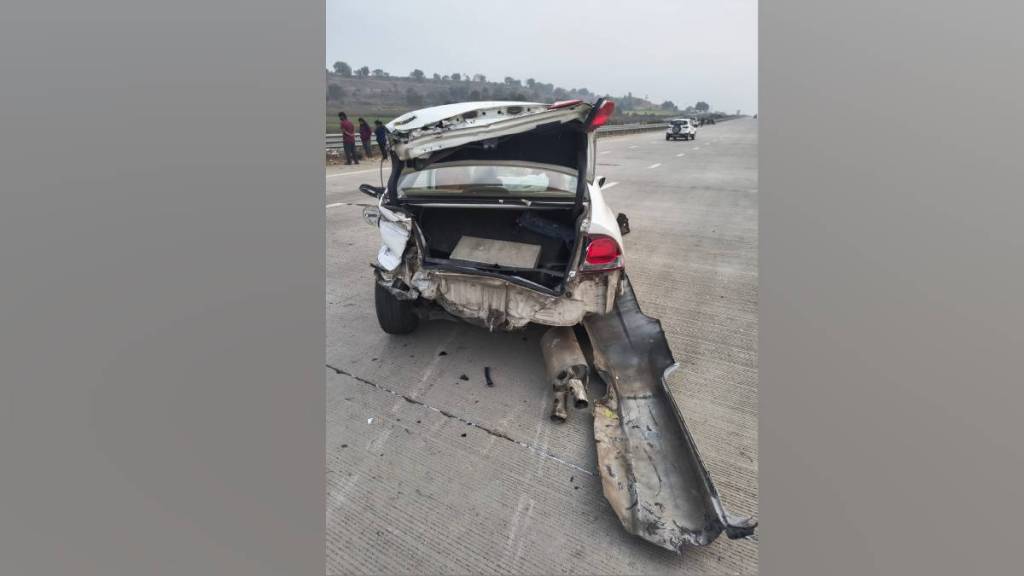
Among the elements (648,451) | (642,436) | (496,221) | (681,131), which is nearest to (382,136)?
(496,221)

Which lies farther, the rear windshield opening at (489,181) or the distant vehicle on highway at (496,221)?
the rear windshield opening at (489,181)

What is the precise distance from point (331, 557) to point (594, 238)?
2305 millimetres

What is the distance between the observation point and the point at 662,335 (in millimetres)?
3588

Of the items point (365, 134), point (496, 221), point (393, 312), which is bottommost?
point (393, 312)

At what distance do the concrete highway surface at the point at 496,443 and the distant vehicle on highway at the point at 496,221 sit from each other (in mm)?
414

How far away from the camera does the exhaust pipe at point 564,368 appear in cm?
304

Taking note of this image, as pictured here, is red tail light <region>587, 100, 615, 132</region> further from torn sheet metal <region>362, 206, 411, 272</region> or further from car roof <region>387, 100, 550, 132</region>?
torn sheet metal <region>362, 206, 411, 272</region>

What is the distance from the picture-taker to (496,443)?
9.20 feet

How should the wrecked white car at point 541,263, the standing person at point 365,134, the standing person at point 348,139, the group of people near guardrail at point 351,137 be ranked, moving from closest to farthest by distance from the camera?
the wrecked white car at point 541,263 → the group of people near guardrail at point 351,137 → the standing person at point 348,139 → the standing person at point 365,134

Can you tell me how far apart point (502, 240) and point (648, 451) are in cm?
207

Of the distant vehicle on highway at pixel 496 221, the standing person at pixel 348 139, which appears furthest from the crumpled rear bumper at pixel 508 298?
the standing person at pixel 348 139

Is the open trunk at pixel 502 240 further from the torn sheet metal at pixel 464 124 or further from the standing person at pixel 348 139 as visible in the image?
the standing person at pixel 348 139

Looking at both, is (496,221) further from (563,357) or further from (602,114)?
(563,357)

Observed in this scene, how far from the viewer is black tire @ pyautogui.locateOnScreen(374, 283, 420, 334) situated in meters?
3.84
